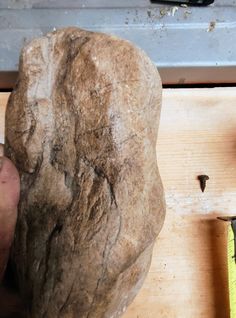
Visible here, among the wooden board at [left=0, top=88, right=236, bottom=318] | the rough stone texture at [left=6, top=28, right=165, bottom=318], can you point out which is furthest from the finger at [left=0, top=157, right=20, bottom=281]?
the wooden board at [left=0, top=88, right=236, bottom=318]

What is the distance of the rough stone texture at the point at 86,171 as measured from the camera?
2.86 ft

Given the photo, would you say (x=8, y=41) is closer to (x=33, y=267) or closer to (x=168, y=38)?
(x=168, y=38)

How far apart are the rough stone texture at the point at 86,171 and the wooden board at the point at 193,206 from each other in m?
0.31

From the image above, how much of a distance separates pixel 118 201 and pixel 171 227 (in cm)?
44

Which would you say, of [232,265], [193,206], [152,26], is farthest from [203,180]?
[152,26]

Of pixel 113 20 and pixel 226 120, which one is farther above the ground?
pixel 113 20

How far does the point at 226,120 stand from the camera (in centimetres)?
134

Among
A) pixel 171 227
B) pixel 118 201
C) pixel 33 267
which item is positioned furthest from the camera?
pixel 171 227

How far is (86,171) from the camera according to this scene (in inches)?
35.8

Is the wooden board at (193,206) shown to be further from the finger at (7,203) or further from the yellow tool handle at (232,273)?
the finger at (7,203)

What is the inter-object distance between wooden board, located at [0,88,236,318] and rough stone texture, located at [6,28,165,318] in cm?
31

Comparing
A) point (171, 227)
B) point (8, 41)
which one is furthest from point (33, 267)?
point (8, 41)

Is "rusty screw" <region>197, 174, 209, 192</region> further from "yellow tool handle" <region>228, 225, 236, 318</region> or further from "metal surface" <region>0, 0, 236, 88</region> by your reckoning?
"metal surface" <region>0, 0, 236, 88</region>

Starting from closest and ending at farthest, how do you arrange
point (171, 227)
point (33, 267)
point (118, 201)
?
point (118, 201) → point (33, 267) → point (171, 227)
